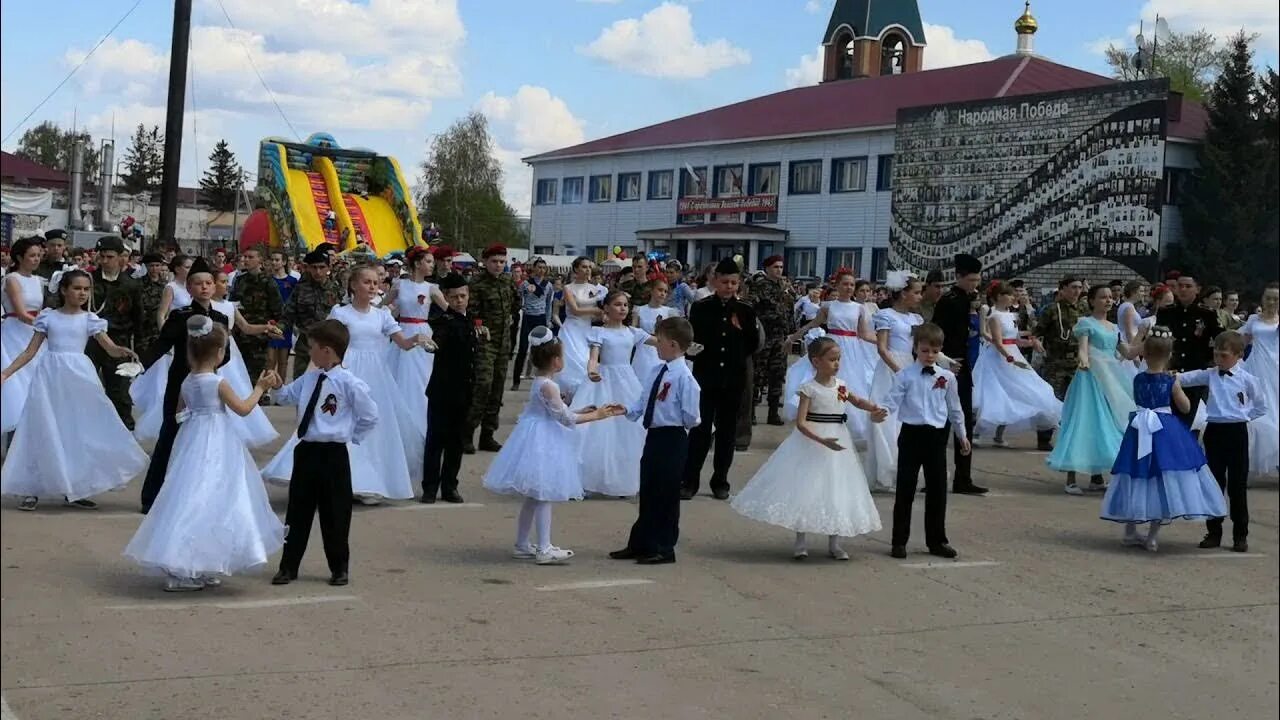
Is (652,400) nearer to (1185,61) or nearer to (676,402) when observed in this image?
(676,402)

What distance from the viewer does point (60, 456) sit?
769 centimetres

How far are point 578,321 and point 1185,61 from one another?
1056 centimetres

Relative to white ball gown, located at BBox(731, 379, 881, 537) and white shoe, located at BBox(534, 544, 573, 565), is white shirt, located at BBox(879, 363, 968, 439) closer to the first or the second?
white ball gown, located at BBox(731, 379, 881, 537)

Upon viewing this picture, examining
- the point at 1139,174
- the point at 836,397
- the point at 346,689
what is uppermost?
the point at 1139,174

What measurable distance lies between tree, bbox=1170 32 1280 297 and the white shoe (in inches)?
233

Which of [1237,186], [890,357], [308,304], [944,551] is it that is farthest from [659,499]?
[308,304]

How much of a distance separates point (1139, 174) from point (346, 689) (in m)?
3.62

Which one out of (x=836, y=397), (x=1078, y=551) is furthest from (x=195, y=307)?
(x=1078, y=551)

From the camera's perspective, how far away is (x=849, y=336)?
537 inches

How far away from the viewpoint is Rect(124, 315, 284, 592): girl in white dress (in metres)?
6.18

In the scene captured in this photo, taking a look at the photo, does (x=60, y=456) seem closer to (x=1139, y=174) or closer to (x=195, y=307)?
(x=195, y=307)

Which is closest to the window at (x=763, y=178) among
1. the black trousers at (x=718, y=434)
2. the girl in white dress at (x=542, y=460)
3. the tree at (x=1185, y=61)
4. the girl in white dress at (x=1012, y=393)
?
the girl in white dress at (x=1012, y=393)

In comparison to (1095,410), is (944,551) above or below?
below

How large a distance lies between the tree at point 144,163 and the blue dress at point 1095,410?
896 centimetres
